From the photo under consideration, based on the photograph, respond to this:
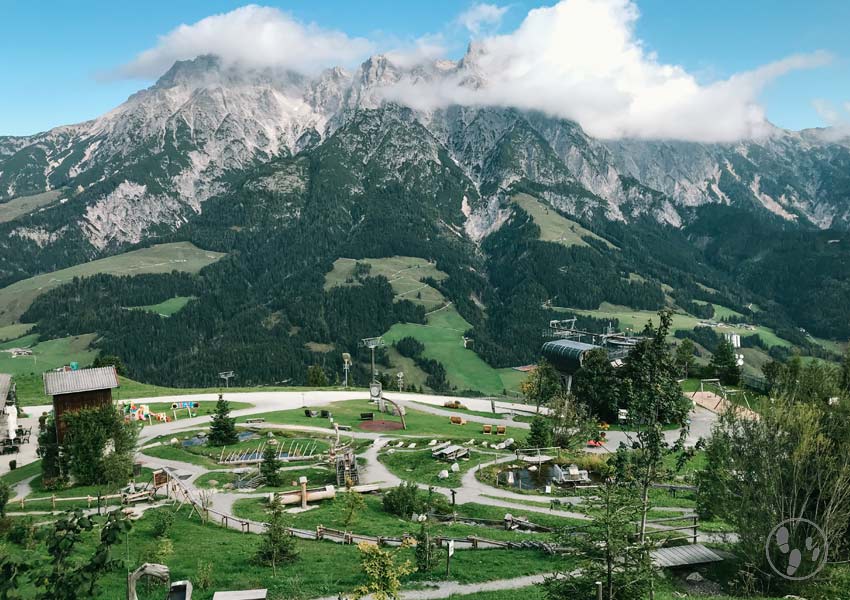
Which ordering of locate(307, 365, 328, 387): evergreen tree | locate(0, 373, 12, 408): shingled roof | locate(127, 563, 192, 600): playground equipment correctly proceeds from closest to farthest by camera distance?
locate(127, 563, 192, 600): playground equipment
locate(0, 373, 12, 408): shingled roof
locate(307, 365, 328, 387): evergreen tree

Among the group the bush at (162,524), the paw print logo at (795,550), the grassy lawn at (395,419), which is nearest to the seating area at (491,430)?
the grassy lawn at (395,419)

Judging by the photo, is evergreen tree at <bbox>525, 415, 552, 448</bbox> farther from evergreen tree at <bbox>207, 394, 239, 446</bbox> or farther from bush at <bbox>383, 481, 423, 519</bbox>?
evergreen tree at <bbox>207, 394, 239, 446</bbox>


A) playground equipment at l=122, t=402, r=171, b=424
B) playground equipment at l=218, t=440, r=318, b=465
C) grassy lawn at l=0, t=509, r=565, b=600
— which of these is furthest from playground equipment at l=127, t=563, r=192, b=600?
playground equipment at l=122, t=402, r=171, b=424

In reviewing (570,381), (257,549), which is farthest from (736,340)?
(257,549)

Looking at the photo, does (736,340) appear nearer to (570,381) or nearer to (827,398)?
(570,381)

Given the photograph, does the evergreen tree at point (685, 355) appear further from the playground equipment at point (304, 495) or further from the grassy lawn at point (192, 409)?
the playground equipment at point (304, 495)

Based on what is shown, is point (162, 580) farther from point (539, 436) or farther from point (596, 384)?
point (596, 384)

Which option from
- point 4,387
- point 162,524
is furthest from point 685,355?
point 4,387
